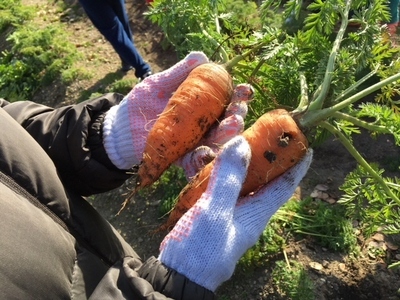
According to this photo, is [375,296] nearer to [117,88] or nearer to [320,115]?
[320,115]

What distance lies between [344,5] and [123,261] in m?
1.50

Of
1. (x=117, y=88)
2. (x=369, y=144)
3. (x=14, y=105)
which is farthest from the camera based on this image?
(x=117, y=88)

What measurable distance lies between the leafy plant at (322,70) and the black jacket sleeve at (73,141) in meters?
0.78

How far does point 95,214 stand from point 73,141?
0.94 ft

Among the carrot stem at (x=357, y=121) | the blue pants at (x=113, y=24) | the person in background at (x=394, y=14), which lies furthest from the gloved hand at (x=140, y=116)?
the person in background at (x=394, y=14)

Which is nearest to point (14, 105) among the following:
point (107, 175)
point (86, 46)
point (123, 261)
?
point (107, 175)

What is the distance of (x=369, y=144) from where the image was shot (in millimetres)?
2828

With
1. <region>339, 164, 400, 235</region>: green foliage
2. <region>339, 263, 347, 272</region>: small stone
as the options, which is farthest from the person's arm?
<region>339, 263, 347, 272</region>: small stone

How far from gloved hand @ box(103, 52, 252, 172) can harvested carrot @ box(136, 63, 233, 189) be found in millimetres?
44

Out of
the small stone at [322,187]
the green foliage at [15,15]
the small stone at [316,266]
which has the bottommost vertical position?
the small stone at [316,266]

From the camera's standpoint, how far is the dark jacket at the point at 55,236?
3.40ft

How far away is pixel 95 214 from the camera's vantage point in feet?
5.26

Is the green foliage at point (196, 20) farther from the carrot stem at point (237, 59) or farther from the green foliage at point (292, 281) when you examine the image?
the green foliage at point (292, 281)

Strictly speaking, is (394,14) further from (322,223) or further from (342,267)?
(342,267)
